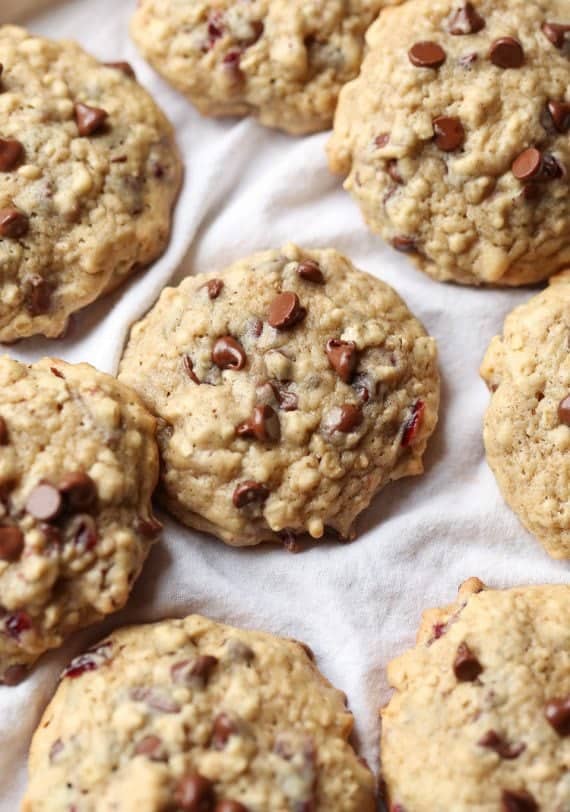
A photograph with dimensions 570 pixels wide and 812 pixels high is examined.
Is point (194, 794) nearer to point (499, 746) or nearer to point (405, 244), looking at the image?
point (499, 746)

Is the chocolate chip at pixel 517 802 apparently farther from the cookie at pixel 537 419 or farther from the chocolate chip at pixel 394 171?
the chocolate chip at pixel 394 171

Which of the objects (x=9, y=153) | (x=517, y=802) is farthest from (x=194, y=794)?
(x=9, y=153)

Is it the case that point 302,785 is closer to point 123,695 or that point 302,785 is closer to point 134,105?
point 123,695

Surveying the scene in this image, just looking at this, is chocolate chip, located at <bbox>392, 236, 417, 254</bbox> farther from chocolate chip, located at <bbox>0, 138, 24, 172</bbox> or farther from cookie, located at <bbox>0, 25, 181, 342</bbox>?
chocolate chip, located at <bbox>0, 138, 24, 172</bbox>

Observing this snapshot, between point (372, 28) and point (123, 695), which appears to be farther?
point (372, 28)

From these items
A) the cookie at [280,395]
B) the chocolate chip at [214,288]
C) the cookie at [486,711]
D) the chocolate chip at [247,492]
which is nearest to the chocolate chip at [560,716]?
the cookie at [486,711]

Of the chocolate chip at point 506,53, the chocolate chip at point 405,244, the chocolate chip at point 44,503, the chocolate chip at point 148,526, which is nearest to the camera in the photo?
the chocolate chip at point 44,503

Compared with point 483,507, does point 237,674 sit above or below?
above

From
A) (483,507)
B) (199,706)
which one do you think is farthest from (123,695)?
(483,507)
